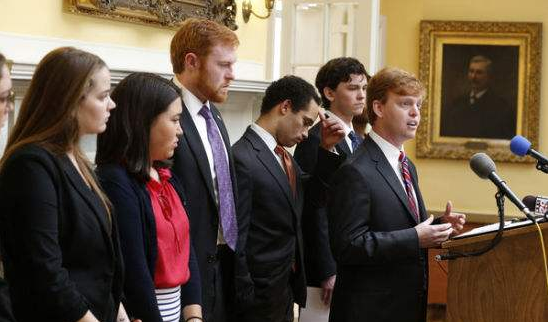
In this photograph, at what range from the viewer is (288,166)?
420 centimetres

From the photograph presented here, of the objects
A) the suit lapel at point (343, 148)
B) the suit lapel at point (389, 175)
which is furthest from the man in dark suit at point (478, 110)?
the suit lapel at point (389, 175)

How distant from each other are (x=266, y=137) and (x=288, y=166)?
0.59 feet

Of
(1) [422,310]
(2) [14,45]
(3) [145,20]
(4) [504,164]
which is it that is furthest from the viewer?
(4) [504,164]

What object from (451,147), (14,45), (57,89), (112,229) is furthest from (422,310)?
(451,147)

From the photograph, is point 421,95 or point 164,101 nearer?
point 164,101

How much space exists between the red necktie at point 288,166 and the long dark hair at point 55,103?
1.70 metres

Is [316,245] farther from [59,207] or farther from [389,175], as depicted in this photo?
[59,207]

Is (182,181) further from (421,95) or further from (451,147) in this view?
(451,147)

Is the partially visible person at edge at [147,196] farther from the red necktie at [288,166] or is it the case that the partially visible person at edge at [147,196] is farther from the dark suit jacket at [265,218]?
the red necktie at [288,166]

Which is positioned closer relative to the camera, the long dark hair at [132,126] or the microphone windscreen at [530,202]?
the long dark hair at [132,126]

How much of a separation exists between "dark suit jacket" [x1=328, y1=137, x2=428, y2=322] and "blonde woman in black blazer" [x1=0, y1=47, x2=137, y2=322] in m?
1.04

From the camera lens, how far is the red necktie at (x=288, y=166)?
13.6 feet

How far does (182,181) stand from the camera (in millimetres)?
3379

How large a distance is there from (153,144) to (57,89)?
52 centimetres
